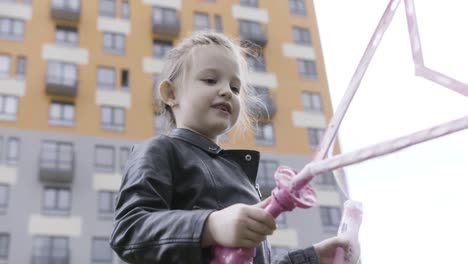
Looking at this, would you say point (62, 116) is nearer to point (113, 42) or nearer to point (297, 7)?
point (113, 42)

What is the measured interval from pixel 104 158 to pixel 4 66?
4.01ft

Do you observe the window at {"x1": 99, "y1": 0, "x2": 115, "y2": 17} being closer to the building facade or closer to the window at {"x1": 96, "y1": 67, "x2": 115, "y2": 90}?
the building facade

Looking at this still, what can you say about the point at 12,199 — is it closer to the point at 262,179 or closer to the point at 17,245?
the point at 17,245

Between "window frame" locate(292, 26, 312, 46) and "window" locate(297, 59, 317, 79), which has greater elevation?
"window frame" locate(292, 26, 312, 46)

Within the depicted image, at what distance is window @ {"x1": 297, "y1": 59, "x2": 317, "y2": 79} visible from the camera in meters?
6.59

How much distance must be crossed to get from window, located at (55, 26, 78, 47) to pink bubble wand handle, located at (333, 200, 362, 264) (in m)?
5.96

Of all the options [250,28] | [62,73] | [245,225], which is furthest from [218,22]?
[245,225]

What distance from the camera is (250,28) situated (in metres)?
6.68

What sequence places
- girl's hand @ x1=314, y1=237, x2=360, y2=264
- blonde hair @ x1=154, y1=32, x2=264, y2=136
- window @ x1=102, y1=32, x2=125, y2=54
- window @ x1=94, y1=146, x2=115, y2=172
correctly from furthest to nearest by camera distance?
1. window @ x1=102, y1=32, x2=125, y2=54
2. window @ x1=94, y1=146, x2=115, y2=172
3. blonde hair @ x1=154, y1=32, x2=264, y2=136
4. girl's hand @ x1=314, y1=237, x2=360, y2=264

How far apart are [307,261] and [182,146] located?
0.12 metres

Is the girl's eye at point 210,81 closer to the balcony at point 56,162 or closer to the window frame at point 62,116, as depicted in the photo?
the balcony at point 56,162

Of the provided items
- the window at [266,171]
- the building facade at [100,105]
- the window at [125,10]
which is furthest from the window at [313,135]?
the window at [125,10]

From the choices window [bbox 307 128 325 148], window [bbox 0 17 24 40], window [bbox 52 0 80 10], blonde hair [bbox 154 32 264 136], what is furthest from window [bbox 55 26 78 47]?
blonde hair [bbox 154 32 264 136]

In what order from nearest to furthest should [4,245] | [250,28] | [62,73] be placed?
1. [4,245]
2. [62,73]
3. [250,28]
